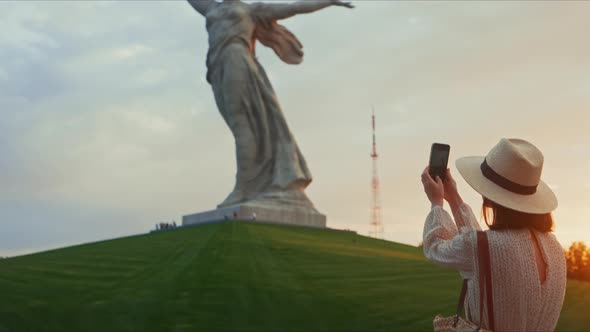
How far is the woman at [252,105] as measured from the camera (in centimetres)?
2116

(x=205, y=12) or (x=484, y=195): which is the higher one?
(x=205, y=12)

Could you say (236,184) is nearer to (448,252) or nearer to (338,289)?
(338,289)

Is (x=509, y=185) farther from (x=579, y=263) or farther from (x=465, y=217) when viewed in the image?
(x=579, y=263)

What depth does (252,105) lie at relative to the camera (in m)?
21.7

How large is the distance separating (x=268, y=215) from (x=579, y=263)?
398 inches

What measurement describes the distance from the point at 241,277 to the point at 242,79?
12.6 meters

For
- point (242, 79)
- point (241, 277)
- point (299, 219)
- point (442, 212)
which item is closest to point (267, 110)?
point (242, 79)

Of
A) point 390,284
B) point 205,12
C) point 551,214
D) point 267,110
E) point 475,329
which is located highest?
point 205,12

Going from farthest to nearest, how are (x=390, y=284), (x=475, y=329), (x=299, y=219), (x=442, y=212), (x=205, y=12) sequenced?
(x=205, y=12), (x=299, y=219), (x=390, y=284), (x=442, y=212), (x=475, y=329)

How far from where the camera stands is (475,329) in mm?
2311

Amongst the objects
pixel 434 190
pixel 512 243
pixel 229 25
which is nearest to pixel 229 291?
pixel 434 190

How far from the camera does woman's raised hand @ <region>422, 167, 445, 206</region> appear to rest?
257 cm

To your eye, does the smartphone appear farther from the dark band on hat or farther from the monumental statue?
the monumental statue

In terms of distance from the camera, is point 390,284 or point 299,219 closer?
point 390,284
